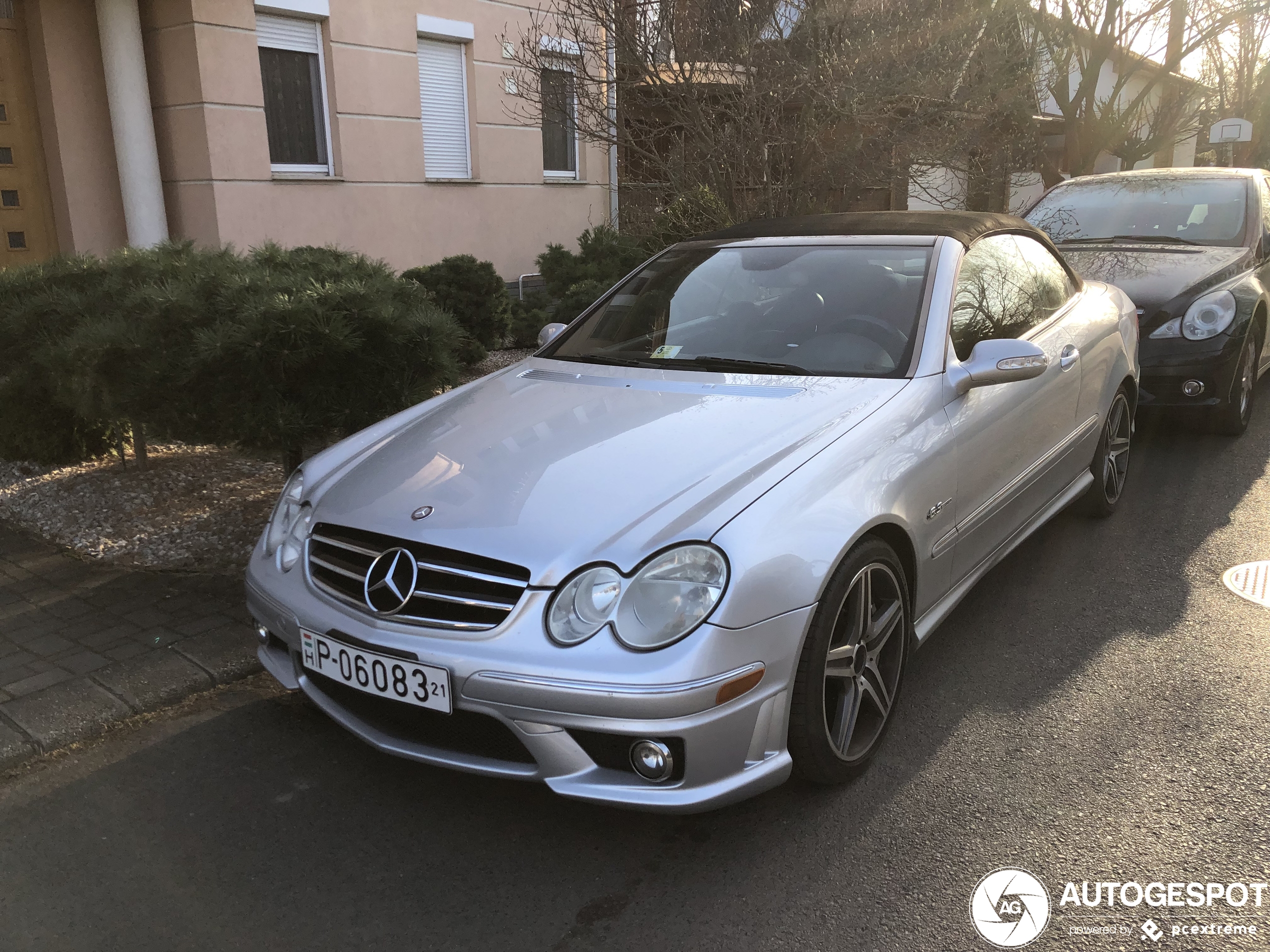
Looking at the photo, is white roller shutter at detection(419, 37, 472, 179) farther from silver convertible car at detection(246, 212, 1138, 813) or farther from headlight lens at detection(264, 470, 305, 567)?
headlight lens at detection(264, 470, 305, 567)

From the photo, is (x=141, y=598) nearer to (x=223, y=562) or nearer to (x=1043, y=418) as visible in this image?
(x=223, y=562)

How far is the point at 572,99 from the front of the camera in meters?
9.45

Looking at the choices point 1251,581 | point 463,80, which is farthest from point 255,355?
point 463,80

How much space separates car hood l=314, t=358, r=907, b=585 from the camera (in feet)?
8.26

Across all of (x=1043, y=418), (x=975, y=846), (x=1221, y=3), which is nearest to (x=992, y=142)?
(x=1221, y=3)

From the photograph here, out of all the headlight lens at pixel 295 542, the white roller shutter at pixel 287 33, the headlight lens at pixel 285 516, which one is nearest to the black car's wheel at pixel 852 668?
the headlight lens at pixel 295 542

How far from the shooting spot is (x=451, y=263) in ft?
28.0

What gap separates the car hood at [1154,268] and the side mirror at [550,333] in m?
3.33

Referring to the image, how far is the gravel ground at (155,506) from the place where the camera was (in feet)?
15.4

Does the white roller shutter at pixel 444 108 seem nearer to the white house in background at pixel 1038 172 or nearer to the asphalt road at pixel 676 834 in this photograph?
the white house in background at pixel 1038 172

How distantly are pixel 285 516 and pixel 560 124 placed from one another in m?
6.17

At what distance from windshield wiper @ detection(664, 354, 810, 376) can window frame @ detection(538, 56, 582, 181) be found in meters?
4.78

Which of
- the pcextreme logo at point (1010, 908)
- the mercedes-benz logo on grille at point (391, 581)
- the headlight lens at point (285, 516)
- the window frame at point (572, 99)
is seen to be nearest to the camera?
the pcextreme logo at point (1010, 908)

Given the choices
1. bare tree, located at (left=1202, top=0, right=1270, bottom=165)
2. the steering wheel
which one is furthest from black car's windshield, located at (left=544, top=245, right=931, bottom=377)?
bare tree, located at (left=1202, top=0, right=1270, bottom=165)
